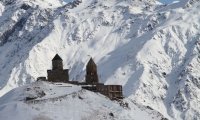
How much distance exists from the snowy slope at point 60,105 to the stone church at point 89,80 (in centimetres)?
644

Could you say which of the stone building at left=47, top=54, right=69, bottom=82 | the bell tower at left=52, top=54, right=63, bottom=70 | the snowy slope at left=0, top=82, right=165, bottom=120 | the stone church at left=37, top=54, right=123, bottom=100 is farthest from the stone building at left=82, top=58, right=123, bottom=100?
the bell tower at left=52, top=54, right=63, bottom=70

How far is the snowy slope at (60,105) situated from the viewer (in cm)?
14638

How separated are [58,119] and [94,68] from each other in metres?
48.1

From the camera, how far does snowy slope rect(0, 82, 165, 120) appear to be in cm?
14638

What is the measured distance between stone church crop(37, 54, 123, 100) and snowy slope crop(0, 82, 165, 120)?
6435mm

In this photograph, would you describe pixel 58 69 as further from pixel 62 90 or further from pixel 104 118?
pixel 104 118

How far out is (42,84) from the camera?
16525cm

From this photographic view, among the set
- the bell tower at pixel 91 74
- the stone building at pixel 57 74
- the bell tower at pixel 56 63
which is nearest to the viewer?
the stone building at pixel 57 74

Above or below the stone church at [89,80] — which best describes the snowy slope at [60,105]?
below

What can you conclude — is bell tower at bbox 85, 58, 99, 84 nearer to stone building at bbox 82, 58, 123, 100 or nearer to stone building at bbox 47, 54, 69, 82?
stone building at bbox 82, 58, 123, 100

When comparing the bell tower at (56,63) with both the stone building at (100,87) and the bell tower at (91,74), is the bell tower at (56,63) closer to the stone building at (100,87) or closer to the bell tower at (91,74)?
the bell tower at (91,74)

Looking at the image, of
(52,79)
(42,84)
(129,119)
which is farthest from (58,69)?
(129,119)

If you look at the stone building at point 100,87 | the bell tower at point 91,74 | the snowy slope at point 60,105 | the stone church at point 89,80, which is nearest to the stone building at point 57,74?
the stone church at point 89,80

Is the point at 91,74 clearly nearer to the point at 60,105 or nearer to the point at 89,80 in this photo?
the point at 89,80
